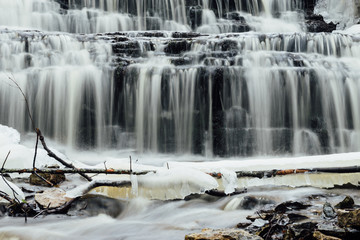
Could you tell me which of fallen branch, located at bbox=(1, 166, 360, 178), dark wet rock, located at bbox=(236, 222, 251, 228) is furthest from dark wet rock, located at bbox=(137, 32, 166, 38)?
dark wet rock, located at bbox=(236, 222, 251, 228)

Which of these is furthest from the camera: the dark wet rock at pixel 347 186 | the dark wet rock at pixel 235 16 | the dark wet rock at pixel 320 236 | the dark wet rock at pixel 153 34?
the dark wet rock at pixel 235 16

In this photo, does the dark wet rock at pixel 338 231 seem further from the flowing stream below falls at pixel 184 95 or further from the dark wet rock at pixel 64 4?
the dark wet rock at pixel 64 4

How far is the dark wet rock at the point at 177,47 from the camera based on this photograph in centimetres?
919

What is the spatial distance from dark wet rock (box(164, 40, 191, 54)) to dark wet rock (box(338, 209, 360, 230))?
7.31 metres

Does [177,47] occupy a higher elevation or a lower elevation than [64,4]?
lower

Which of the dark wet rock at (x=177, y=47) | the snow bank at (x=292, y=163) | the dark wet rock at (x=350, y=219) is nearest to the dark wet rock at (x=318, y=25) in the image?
the dark wet rock at (x=177, y=47)

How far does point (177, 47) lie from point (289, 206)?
6.84 meters

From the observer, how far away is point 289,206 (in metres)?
2.91

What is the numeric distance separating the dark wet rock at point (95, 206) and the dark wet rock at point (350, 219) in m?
1.92

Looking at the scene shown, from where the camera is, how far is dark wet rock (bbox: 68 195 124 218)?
3.34m

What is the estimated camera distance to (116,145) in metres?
7.78

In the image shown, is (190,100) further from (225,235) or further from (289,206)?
(225,235)

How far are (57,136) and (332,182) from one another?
579cm

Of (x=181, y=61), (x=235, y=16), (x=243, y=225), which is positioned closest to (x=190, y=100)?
(x=181, y=61)
